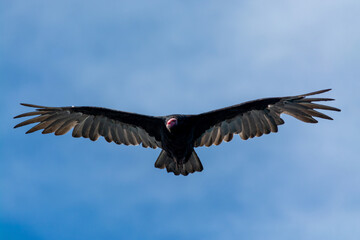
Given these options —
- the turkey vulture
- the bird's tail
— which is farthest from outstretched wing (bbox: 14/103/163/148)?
the bird's tail

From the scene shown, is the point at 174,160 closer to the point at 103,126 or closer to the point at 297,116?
the point at 103,126

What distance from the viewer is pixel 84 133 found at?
12.4 meters

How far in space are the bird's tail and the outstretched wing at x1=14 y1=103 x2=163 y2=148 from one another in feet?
1.41

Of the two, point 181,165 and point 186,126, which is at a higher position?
point 186,126

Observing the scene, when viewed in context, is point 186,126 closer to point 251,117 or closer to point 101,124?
point 251,117

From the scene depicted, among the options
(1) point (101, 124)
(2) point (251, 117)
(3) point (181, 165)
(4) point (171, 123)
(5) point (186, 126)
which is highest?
(1) point (101, 124)

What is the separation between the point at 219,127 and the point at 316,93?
226cm

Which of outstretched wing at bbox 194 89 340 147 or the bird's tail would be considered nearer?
outstretched wing at bbox 194 89 340 147

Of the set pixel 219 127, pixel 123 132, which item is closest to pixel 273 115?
pixel 219 127

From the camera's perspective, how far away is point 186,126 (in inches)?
464

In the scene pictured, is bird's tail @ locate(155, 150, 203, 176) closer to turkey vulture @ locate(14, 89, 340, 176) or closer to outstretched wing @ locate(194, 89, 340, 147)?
turkey vulture @ locate(14, 89, 340, 176)

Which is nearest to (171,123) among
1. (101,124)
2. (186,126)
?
(186,126)

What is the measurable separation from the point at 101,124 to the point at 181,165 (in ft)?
6.50

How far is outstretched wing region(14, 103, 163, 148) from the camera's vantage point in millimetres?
12242
